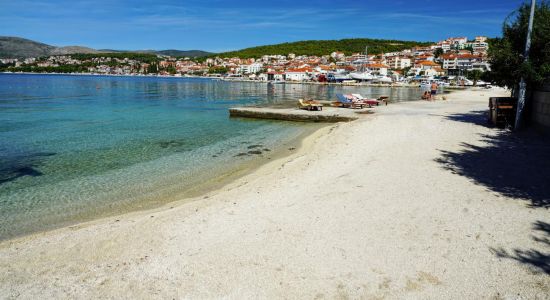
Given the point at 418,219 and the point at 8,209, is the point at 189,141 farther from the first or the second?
the point at 418,219

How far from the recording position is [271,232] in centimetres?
633

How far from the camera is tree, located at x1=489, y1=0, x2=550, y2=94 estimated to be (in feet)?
47.8

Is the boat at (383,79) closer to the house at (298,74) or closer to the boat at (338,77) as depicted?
the boat at (338,77)

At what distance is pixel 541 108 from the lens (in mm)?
15156

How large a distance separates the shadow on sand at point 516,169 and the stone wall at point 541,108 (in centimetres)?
78

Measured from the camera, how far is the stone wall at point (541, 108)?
1440 cm

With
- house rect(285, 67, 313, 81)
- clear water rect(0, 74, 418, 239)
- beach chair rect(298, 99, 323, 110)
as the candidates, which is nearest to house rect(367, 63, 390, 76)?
house rect(285, 67, 313, 81)

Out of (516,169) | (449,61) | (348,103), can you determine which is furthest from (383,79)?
(516,169)

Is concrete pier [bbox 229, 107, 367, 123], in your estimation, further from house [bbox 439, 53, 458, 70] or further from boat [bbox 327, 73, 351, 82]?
house [bbox 439, 53, 458, 70]

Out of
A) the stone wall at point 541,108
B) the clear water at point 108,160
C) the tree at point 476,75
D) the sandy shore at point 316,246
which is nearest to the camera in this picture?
the sandy shore at point 316,246

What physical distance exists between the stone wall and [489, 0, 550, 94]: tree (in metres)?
0.42

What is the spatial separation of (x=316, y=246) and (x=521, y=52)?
16.0m

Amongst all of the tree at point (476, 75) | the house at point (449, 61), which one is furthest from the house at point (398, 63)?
the tree at point (476, 75)

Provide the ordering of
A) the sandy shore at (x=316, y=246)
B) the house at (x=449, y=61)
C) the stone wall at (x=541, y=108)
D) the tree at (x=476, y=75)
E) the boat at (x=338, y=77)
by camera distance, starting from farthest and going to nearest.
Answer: the house at (x=449, y=61) < the boat at (x=338, y=77) < the tree at (x=476, y=75) < the stone wall at (x=541, y=108) < the sandy shore at (x=316, y=246)
